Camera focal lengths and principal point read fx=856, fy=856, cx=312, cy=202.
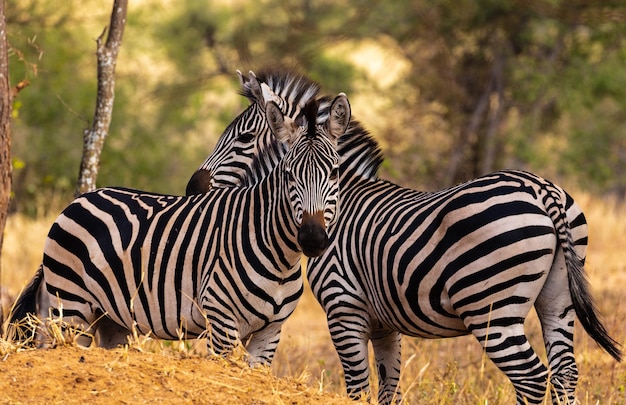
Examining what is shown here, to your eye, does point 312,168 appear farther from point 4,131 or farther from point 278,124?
point 4,131

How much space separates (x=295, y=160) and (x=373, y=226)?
81cm

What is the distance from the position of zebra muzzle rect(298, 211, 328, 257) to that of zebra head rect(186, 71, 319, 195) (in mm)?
1949

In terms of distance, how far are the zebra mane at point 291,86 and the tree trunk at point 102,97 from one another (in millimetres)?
1181

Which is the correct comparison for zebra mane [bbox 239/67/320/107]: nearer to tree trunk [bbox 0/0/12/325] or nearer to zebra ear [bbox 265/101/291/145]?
zebra ear [bbox 265/101/291/145]

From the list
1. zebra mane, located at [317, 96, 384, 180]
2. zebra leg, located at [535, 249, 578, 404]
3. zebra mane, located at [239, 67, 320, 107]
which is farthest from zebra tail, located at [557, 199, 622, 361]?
zebra mane, located at [239, 67, 320, 107]

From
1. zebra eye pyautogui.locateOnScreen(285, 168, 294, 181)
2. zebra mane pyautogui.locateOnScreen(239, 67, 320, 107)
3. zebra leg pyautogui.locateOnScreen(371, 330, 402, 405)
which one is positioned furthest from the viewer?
zebra mane pyautogui.locateOnScreen(239, 67, 320, 107)

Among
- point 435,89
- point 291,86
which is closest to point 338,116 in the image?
point 291,86

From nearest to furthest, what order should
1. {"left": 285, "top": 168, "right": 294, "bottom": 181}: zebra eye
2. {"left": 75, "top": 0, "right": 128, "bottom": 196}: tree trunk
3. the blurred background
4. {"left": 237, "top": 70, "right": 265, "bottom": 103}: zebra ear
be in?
{"left": 285, "top": 168, "right": 294, "bottom": 181}: zebra eye → {"left": 237, "top": 70, "right": 265, "bottom": 103}: zebra ear → {"left": 75, "top": 0, "right": 128, "bottom": 196}: tree trunk → the blurred background

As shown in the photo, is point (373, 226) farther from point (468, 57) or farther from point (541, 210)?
point (468, 57)

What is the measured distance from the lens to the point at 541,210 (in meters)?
4.87

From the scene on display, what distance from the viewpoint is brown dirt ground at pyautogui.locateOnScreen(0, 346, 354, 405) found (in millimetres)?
3697

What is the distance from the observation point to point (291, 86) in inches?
265

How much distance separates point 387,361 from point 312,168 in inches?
66.6

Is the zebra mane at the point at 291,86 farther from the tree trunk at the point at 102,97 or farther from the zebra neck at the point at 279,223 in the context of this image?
the zebra neck at the point at 279,223
